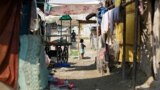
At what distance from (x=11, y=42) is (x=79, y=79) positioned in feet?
22.1

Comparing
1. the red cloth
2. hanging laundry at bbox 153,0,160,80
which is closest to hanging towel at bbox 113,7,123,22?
hanging laundry at bbox 153,0,160,80

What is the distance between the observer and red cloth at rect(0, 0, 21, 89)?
29.3ft

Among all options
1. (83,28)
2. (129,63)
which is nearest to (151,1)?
(129,63)

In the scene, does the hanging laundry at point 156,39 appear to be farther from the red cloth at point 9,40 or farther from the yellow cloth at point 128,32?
the red cloth at point 9,40

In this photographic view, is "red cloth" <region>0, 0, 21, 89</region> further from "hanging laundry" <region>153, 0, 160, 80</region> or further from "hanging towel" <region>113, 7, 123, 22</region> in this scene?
"hanging towel" <region>113, 7, 123, 22</region>

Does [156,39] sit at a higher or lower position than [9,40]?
lower

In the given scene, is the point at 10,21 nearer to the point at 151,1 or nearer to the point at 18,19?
the point at 18,19

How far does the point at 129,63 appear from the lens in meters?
14.7

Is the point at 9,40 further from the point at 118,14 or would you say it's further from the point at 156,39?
the point at 118,14

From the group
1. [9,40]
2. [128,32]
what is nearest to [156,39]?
[128,32]

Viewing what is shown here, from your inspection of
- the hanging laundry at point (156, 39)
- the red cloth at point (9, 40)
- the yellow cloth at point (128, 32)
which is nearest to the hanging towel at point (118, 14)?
the yellow cloth at point (128, 32)

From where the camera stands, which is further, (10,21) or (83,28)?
(83,28)

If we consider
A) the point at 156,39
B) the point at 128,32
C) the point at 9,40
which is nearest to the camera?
the point at 9,40

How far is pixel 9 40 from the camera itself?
29.6ft
